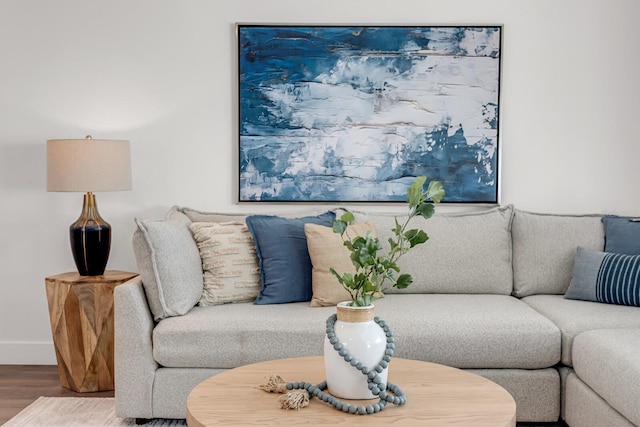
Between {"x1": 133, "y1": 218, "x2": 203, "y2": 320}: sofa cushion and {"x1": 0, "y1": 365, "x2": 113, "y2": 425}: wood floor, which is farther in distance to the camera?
{"x1": 0, "y1": 365, "x2": 113, "y2": 425}: wood floor

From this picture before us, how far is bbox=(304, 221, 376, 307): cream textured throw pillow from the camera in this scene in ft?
10.3

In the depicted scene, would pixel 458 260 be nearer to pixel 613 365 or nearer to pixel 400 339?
pixel 400 339

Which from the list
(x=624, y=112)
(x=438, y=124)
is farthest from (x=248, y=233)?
(x=624, y=112)

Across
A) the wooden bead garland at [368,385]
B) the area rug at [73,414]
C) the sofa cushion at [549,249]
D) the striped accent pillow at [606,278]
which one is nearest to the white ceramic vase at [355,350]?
the wooden bead garland at [368,385]

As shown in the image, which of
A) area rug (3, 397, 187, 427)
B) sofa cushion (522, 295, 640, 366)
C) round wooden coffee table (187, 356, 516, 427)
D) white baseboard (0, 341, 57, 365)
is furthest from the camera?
white baseboard (0, 341, 57, 365)

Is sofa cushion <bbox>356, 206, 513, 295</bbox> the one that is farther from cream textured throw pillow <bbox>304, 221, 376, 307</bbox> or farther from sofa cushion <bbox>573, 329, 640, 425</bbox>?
sofa cushion <bbox>573, 329, 640, 425</bbox>

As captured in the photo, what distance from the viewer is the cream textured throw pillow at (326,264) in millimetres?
3143

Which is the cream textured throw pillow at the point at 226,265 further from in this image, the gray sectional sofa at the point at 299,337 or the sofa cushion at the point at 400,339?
the sofa cushion at the point at 400,339

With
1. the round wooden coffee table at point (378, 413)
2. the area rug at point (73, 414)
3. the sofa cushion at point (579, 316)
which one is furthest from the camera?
the area rug at point (73, 414)

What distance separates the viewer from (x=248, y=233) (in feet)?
11.2

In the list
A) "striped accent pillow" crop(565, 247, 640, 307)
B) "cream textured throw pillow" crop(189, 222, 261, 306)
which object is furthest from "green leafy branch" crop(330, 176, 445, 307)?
"striped accent pillow" crop(565, 247, 640, 307)

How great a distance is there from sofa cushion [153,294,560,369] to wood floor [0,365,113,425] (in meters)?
0.78

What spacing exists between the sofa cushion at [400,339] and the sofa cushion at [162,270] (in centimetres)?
7

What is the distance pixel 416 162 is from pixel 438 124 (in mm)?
247
